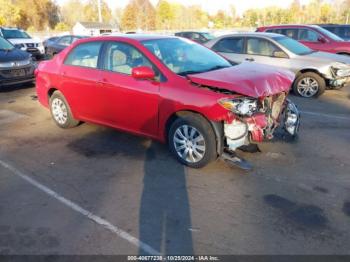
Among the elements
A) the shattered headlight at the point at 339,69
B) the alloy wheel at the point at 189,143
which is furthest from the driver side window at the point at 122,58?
the shattered headlight at the point at 339,69

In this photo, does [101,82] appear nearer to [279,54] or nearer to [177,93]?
[177,93]


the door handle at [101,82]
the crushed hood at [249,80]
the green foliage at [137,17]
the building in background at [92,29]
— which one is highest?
the green foliage at [137,17]

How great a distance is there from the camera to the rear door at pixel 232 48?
31.7ft

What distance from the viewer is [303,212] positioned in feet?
12.2

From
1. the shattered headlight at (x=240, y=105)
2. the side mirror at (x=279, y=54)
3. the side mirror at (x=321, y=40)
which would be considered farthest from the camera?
the side mirror at (x=321, y=40)

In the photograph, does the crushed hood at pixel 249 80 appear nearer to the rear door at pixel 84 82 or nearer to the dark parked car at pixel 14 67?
the rear door at pixel 84 82

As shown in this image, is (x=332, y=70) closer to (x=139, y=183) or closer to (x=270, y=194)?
(x=270, y=194)

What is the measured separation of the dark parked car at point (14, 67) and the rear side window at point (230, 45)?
5655 mm

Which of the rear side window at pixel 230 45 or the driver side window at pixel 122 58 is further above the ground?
the rear side window at pixel 230 45

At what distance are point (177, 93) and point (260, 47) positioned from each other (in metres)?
5.53

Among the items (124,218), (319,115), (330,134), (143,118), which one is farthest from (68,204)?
(319,115)

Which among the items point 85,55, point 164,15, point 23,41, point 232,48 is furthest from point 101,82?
point 164,15

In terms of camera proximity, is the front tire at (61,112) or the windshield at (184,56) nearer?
the windshield at (184,56)

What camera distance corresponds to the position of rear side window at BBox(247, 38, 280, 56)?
9.30m
